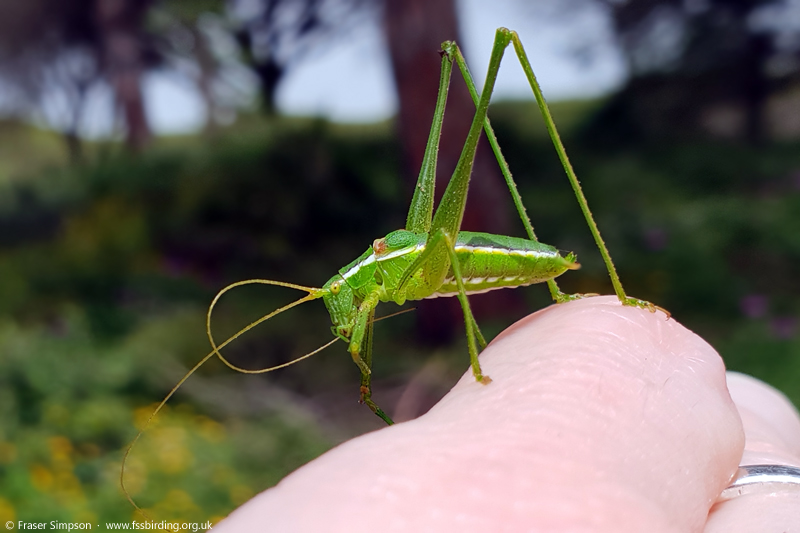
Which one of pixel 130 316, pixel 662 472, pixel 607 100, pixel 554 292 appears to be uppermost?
pixel 607 100

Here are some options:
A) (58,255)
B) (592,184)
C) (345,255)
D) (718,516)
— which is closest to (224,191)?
(345,255)

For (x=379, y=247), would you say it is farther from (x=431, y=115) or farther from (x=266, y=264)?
(x=266, y=264)

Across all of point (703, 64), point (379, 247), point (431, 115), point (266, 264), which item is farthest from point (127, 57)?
point (703, 64)

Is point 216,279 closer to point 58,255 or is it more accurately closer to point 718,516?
point 58,255

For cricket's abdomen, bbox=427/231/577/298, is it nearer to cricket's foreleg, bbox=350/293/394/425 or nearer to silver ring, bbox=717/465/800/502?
cricket's foreleg, bbox=350/293/394/425

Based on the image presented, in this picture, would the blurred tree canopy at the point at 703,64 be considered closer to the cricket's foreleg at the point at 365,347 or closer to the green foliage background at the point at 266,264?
the green foliage background at the point at 266,264

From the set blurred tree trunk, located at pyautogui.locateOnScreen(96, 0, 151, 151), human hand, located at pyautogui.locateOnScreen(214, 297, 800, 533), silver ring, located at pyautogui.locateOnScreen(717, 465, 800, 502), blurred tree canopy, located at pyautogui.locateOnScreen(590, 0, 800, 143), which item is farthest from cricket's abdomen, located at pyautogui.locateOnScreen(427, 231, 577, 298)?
blurred tree trunk, located at pyautogui.locateOnScreen(96, 0, 151, 151)
